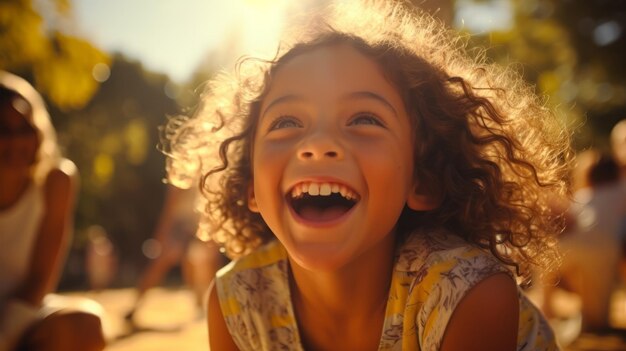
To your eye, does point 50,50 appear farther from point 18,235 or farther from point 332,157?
point 332,157

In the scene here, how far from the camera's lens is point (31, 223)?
3391 mm

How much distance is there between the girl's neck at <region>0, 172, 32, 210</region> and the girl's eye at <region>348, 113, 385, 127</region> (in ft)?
6.89

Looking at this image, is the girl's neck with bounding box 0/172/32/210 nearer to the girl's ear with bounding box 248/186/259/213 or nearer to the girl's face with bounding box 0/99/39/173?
the girl's face with bounding box 0/99/39/173

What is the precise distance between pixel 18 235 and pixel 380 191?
2.18 metres

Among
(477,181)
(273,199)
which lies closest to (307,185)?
(273,199)

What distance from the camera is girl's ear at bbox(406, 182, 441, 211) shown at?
2.36m

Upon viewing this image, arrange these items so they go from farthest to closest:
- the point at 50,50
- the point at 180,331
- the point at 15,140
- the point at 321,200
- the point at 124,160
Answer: the point at 124,160 < the point at 50,50 < the point at 180,331 < the point at 15,140 < the point at 321,200

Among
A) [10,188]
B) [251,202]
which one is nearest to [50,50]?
[10,188]

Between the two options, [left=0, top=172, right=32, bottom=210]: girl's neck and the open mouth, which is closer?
the open mouth

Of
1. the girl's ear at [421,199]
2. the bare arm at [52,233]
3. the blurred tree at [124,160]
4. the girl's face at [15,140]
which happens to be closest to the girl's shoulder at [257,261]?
the girl's ear at [421,199]

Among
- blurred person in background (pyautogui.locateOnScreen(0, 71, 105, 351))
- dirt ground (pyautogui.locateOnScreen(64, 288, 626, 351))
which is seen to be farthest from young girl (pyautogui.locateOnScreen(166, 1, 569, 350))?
dirt ground (pyautogui.locateOnScreen(64, 288, 626, 351))

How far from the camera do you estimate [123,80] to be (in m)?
28.2

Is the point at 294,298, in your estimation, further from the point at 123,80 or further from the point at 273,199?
the point at 123,80

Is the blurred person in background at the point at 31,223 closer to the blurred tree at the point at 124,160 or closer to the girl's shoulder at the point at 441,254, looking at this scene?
the girl's shoulder at the point at 441,254
